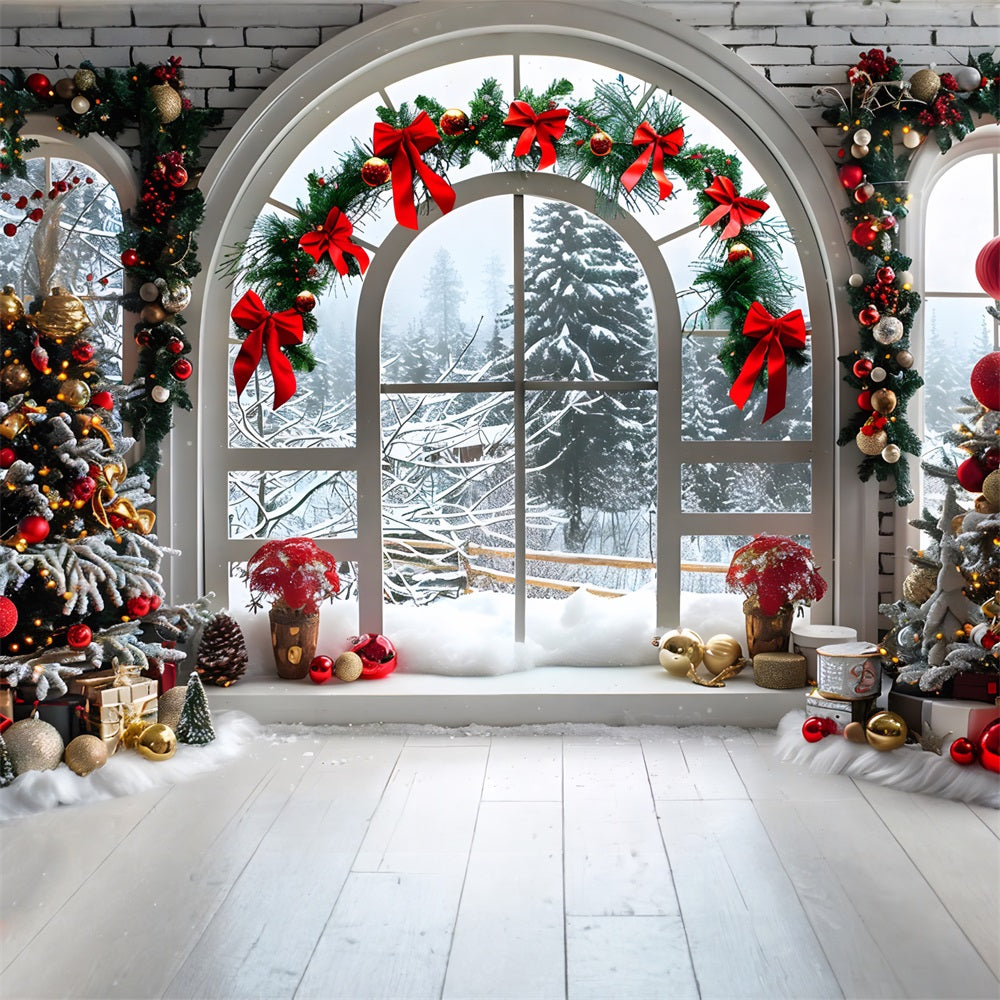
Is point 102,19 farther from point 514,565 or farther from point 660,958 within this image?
point 660,958

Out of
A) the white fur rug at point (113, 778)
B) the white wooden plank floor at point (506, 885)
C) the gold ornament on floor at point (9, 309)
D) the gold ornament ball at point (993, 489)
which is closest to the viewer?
the white wooden plank floor at point (506, 885)

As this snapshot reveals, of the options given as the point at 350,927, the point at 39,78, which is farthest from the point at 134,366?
the point at 350,927

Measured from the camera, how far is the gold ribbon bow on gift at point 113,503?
11.5 feet

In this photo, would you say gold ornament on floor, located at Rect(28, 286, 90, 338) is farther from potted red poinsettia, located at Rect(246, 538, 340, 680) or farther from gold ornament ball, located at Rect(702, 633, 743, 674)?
gold ornament ball, located at Rect(702, 633, 743, 674)

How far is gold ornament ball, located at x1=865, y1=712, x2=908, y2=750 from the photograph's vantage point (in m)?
3.25

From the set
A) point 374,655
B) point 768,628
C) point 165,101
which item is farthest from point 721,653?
point 165,101

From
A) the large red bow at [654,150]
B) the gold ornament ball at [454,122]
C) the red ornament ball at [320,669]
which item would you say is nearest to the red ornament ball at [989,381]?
the large red bow at [654,150]

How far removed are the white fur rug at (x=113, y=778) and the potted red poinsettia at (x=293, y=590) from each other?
20.1 inches

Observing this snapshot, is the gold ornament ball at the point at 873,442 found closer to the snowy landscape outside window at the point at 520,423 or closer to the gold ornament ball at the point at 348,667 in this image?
the snowy landscape outside window at the point at 520,423

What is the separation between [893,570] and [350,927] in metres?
2.74

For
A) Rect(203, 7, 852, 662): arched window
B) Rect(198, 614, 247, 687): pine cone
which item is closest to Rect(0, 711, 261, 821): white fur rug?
Rect(198, 614, 247, 687): pine cone

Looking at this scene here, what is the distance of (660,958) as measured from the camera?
2.07 metres

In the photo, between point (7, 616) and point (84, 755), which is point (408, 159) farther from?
point (84, 755)

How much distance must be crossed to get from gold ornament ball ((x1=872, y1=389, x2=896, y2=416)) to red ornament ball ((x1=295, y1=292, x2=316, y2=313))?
2.30 m
